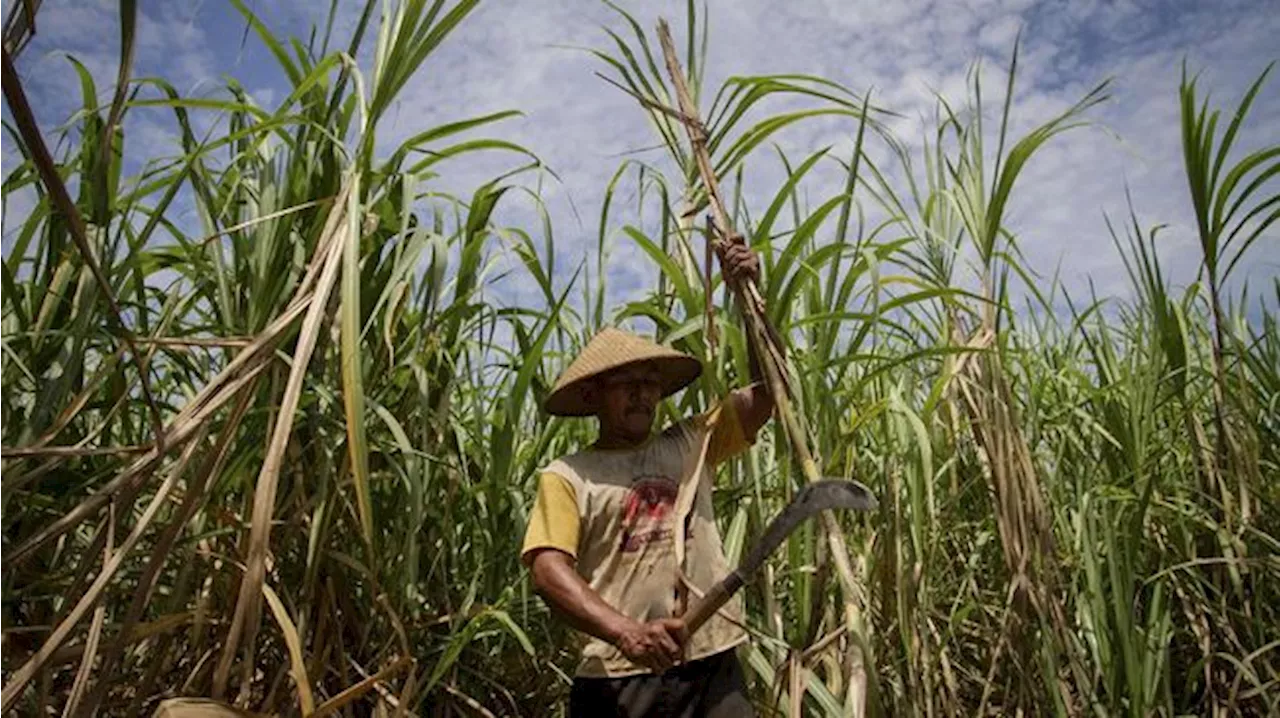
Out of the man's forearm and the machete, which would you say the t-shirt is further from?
the machete

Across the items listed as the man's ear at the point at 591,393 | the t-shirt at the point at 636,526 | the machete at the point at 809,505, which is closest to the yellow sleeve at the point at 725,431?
the t-shirt at the point at 636,526

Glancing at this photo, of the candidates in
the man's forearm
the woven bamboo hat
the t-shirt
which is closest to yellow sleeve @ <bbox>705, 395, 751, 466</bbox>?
the t-shirt

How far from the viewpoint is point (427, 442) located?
1.73 meters

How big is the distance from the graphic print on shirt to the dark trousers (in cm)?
21

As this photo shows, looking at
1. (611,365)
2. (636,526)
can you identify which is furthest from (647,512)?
(611,365)

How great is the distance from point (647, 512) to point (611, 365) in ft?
0.86

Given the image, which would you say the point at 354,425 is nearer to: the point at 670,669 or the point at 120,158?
the point at 670,669

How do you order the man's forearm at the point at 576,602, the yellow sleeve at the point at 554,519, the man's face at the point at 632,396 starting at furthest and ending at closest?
the man's face at the point at 632,396, the yellow sleeve at the point at 554,519, the man's forearm at the point at 576,602

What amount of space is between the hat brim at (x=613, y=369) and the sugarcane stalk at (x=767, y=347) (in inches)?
8.5

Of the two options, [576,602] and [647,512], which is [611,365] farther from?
[576,602]

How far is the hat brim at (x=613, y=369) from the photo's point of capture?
68.6 inches

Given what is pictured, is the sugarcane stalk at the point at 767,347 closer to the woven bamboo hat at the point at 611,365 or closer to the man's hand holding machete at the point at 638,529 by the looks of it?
the man's hand holding machete at the point at 638,529

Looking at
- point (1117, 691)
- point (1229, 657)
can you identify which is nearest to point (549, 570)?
point (1117, 691)

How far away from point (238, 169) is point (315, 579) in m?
0.72
